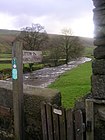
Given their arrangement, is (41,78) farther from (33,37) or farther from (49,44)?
(49,44)

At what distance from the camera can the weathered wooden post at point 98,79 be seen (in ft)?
13.7

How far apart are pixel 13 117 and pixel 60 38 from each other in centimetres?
5955

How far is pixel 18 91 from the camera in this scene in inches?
196

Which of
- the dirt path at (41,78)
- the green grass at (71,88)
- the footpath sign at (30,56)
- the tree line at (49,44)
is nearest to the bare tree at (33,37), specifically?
the tree line at (49,44)

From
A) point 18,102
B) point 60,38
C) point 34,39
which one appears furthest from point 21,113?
point 60,38

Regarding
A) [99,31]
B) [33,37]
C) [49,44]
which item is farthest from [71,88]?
[49,44]

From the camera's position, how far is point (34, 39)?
49.1 metres

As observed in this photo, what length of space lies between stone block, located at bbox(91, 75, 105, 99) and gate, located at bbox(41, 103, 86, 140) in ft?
1.18

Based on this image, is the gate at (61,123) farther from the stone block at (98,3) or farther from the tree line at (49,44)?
the tree line at (49,44)

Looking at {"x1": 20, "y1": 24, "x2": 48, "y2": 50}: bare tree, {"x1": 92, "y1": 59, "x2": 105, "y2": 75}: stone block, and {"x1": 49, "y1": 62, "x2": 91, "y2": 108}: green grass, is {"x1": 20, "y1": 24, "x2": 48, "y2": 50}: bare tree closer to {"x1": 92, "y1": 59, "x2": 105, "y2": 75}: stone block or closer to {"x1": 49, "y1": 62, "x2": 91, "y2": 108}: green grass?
{"x1": 49, "y1": 62, "x2": 91, "y2": 108}: green grass

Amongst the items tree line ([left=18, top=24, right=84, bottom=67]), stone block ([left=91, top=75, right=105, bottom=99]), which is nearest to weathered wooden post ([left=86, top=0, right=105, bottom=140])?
stone block ([left=91, top=75, right=105, bottom=99])

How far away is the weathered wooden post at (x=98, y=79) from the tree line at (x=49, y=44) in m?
37.4

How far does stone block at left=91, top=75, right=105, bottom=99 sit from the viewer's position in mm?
4195

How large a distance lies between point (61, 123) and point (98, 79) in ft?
2.94
